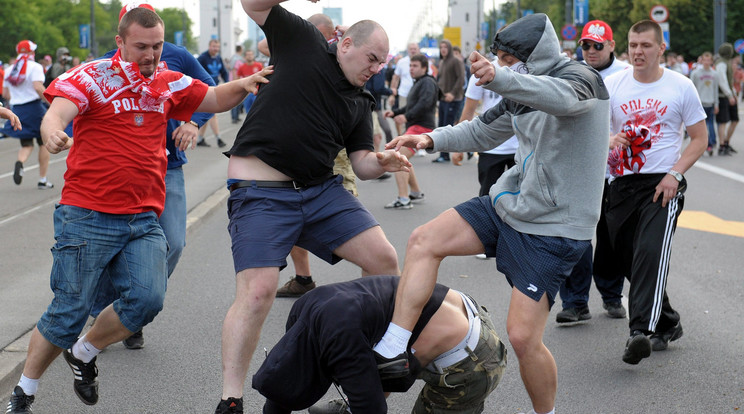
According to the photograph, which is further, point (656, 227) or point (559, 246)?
point (656, 227)

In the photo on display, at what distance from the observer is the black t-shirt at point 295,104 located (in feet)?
14.6

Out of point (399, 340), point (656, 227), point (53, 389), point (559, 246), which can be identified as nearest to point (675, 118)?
point (656, 227)

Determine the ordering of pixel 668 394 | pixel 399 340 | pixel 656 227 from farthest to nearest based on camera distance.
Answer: pixel 656 227 → pixel 668 394 → pixel 399 340

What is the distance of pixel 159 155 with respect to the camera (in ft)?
15.1

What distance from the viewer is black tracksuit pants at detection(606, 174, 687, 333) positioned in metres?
5.23

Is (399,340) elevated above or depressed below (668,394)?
above

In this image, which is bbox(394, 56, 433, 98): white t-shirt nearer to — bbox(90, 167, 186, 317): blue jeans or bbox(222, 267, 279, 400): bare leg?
bbox(90, 167, 186, 317): blue jeans

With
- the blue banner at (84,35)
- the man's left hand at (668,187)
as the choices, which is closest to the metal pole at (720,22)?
the man's left hand at (668,187)

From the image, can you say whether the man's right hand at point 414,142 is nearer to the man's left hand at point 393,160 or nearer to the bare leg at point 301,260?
the man's left hand at point 393,160

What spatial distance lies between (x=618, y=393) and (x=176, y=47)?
3237 millimetres

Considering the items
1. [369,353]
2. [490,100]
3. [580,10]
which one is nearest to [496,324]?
[369,353]

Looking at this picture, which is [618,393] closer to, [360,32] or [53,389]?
[360,32]

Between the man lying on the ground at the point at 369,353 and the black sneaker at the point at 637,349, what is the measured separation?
1.52 metres

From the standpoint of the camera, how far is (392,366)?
3.38m
